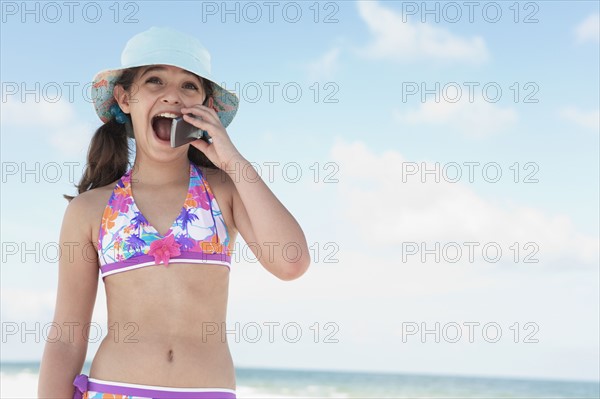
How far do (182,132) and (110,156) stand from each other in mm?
550

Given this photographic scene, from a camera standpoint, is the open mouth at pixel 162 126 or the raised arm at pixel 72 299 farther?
the open mouth at pixel 162 126

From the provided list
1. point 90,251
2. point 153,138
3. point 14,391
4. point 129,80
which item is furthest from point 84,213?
point 14,391

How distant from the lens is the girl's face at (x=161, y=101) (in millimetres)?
2887

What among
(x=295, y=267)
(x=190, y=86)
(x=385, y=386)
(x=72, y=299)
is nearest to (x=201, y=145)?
(x=190, y=86)

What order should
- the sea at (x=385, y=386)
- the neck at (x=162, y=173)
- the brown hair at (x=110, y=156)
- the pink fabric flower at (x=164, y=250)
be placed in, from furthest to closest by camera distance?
the sea at (x=385, y=386)
the brown hair at (x=110, y=156)
the neck at (x=162, y=173)
the pink fabric flower at (x=164, y=250)

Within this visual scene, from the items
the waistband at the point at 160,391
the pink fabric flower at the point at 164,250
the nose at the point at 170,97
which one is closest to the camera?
the waistband at the point at 160,391

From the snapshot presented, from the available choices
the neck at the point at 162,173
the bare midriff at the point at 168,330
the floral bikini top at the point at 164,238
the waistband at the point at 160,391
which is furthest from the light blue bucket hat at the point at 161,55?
the waistband at the point at 160,391

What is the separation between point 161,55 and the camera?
9.44 feet

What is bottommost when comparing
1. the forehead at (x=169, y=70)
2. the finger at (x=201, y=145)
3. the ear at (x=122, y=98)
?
the finger at (x=201, y=145)

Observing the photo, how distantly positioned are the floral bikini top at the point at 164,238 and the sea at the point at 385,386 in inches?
621

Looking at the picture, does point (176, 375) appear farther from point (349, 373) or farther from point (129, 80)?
point (349, 373)

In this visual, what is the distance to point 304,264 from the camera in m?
2.69

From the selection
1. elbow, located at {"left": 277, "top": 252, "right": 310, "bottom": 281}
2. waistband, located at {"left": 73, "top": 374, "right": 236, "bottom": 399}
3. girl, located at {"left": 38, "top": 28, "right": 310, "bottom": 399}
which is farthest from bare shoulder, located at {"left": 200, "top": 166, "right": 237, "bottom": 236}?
waistband, located at {"left": 73, "top": 374, "right": 236, "bottom": 399}

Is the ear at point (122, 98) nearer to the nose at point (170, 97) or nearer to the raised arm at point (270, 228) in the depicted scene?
the nose at point (170, 97)
